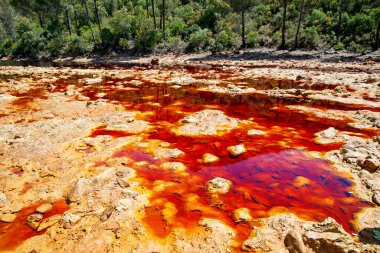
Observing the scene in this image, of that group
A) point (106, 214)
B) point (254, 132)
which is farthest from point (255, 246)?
point (254, 132)

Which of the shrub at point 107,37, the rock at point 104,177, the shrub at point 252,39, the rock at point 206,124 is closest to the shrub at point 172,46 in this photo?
the shrub at point 107,37

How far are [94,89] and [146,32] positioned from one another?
2545 centimetres

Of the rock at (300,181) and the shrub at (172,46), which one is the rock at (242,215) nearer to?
the rock at (300,181)

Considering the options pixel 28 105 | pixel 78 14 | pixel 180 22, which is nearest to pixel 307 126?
pixel 28 105

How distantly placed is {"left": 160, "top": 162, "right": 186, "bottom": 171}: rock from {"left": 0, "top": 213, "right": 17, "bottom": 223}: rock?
6.88 feet

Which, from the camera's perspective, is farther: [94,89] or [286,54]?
[286,54]

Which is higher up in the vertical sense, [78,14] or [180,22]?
[78,14]

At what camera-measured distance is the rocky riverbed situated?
8.69 feet

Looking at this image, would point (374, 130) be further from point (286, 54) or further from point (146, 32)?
point (146, 32)

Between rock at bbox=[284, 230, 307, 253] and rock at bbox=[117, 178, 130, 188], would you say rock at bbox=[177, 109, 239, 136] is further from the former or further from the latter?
rock at bbox=[284, 230, 307, 253]

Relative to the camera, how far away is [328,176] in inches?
152

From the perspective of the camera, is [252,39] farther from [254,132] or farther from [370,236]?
[370,236]

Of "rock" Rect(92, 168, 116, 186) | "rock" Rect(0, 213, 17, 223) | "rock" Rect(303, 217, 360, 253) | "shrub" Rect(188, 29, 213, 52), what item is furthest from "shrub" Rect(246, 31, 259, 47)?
"rock" Rect(0, 213, 17, 223)

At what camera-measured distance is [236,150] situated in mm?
4652
